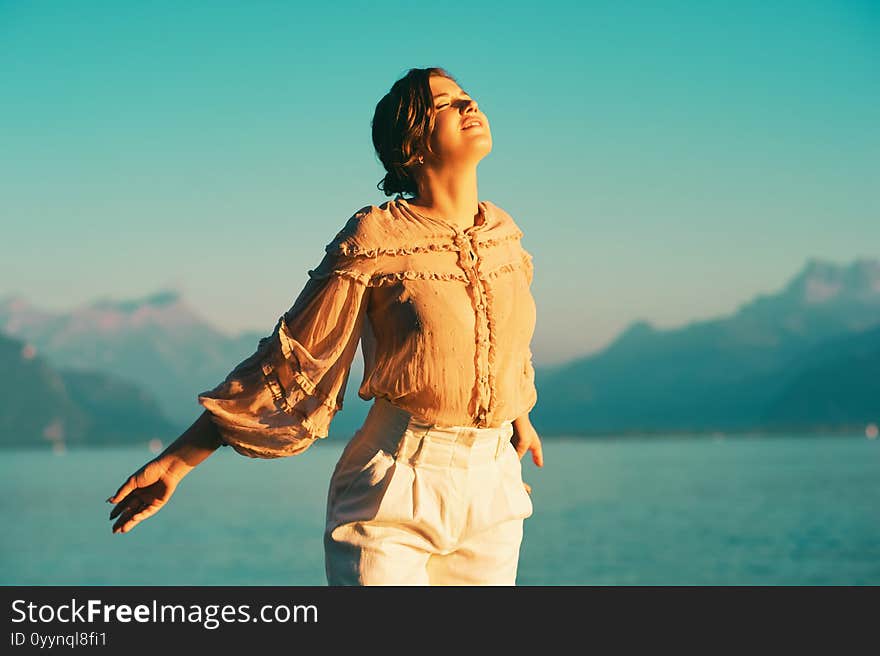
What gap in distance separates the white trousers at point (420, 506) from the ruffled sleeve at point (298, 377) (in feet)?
0.42

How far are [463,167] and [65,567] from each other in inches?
1417

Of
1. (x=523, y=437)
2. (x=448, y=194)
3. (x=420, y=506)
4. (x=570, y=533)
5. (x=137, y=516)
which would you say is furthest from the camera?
(x=570, y=533)

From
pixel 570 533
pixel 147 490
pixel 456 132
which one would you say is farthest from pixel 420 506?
pixel 570 533

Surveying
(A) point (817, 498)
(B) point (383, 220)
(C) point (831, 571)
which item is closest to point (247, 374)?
(B) point (383, 220)

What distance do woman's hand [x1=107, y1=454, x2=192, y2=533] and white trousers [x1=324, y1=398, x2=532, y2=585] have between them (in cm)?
39

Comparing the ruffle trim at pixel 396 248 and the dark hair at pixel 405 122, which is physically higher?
the dark hair at pixel 405 122

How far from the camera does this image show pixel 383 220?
3.10m

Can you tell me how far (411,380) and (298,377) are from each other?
0.98 ft

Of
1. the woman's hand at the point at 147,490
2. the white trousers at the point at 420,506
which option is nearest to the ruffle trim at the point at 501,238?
the white trousers at the point at 420,506

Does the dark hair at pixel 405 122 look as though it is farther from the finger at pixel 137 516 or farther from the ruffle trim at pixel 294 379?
the finger at pixel 137 516

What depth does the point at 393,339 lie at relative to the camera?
3.02m

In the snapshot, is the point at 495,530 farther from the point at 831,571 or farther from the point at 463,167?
the point at 831,571

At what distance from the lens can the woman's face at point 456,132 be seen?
312cm

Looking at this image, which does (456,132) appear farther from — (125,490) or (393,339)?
(125,490)
